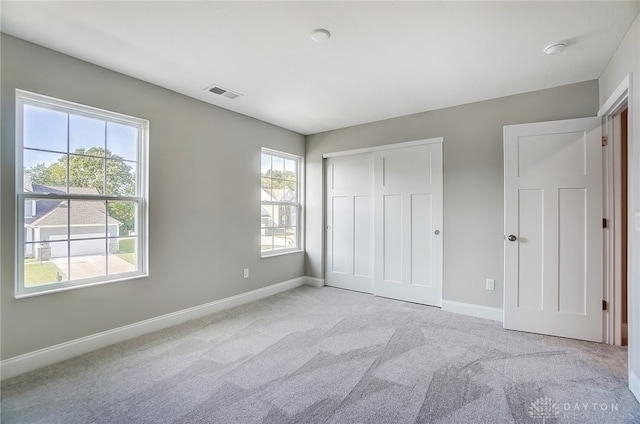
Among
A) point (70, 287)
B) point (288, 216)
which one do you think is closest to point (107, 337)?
point (70, 287)

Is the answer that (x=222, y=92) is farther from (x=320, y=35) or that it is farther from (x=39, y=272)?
(x=39, y=272)

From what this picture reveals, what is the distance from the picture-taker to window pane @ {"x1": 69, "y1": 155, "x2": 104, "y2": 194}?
2520 mm

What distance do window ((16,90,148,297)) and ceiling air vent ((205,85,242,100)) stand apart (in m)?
0.76

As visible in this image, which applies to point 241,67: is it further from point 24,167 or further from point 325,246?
point 325,246

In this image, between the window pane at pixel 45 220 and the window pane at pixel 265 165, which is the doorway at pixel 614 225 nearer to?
the window pane at pixel 265 165

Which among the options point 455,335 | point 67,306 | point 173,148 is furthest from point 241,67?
point 455,335

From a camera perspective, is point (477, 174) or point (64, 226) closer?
point (64, 226)

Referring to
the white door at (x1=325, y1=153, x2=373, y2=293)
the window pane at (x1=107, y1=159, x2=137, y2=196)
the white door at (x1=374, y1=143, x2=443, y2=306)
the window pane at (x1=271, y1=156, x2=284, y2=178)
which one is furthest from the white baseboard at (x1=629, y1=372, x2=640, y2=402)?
the window pane at (x1=107, y1=159, x2=137, y2=196)

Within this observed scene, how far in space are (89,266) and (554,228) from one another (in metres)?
4.27

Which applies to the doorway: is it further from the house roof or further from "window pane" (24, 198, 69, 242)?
"window pane" (24, 198, 69, 242)

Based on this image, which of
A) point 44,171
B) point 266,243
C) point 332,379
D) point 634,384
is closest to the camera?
point 634,384

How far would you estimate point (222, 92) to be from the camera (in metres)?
3.20

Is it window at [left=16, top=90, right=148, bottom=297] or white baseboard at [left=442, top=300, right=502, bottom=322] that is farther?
white baseboard at [left=442, top=300, right=502, bottom=322]

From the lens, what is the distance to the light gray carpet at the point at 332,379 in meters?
1.77
